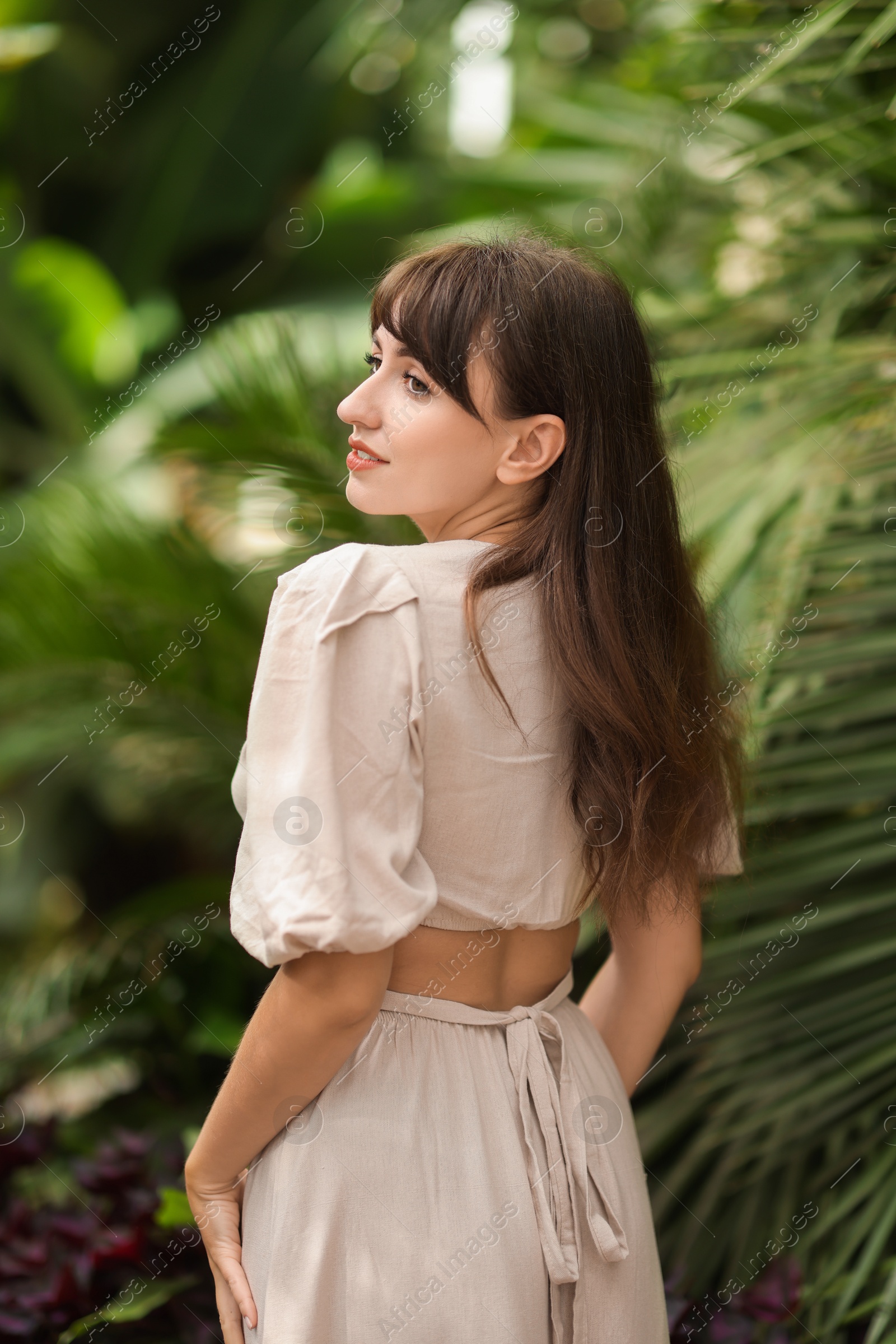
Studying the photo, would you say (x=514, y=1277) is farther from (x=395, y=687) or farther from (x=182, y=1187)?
(x=182, y=1187)

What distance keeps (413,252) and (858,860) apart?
116 centimetres

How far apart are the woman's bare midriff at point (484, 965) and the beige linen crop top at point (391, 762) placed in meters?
0.03

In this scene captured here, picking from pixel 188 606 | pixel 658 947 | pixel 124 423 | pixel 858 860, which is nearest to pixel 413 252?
pixel 658 947

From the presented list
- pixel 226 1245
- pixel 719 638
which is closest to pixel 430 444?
pixel 719 638

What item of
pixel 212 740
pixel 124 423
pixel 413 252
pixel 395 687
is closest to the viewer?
pixel 395 687

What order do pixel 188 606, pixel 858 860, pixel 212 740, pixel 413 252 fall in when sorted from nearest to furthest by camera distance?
pixel 413 252 < pixel 858 860 < pixel 188 606 < pixel 212 740

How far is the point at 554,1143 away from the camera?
102 centimetres

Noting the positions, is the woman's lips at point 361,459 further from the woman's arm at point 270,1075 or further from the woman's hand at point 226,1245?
the woman's hand at point 226,1245

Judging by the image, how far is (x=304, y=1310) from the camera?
91cm

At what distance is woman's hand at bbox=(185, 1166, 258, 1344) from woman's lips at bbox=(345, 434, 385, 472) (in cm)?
65

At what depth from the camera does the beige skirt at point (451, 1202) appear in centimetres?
92

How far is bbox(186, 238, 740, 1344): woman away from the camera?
0.89m

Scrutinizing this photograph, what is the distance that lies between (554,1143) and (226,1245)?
0.99ft

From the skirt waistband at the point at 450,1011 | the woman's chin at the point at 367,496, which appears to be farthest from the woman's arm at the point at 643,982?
the woman's chin at the point at 367,496
